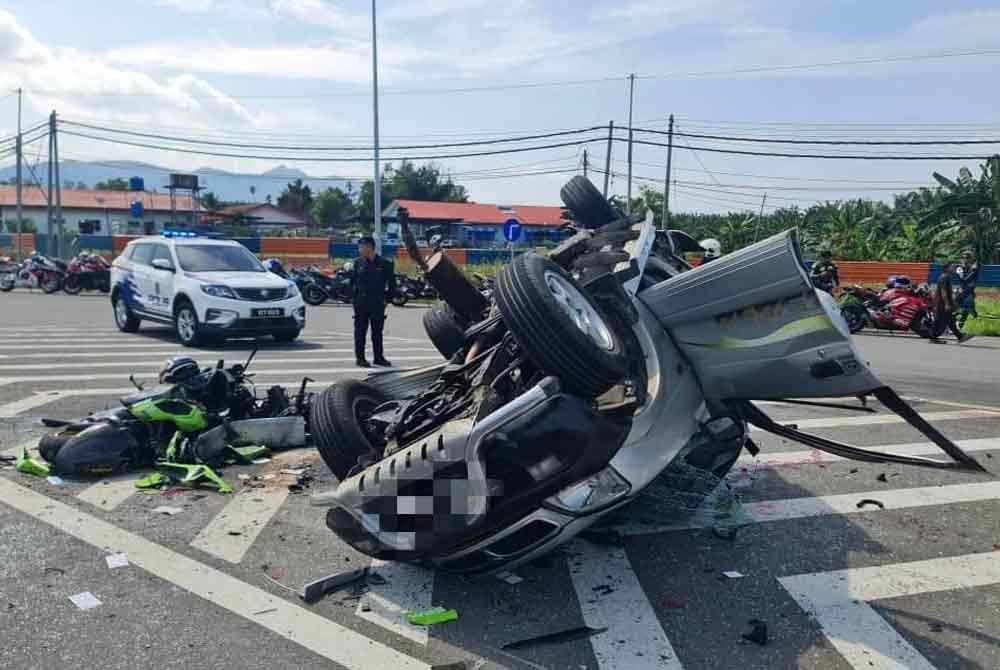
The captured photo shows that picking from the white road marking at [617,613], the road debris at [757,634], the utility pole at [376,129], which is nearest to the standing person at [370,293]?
the white road marking at [617,613]

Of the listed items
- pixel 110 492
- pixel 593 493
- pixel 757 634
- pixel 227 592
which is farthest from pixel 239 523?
pixel 757 634

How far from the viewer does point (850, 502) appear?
5355mm

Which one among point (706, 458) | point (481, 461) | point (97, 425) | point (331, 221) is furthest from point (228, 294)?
point (331, 221)

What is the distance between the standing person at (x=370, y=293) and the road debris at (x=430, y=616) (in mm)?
7490

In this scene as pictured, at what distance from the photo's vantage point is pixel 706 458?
501 centimetres

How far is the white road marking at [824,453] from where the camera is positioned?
6.29m

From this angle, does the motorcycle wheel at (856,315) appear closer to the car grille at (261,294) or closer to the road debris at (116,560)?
the car grille at (261,294)

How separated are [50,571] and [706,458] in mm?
3624

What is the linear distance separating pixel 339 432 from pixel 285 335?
29.9 feet

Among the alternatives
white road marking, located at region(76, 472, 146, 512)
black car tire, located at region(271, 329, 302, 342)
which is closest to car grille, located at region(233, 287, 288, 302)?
black car tire, located at region(271, 329, 302, 342)

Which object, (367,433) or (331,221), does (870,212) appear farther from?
(331,221)

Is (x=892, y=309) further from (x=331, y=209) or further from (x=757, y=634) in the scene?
(x=331, y=209)

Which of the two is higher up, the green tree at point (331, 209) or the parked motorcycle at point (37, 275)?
the green tree at point (331, 209)

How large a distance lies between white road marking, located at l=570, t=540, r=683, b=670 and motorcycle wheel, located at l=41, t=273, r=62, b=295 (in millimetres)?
27114
